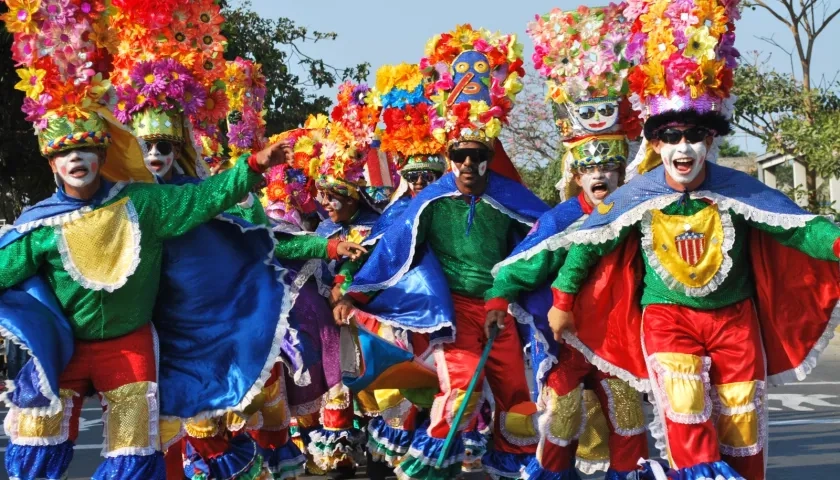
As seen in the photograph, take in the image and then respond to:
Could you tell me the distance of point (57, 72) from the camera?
621cm

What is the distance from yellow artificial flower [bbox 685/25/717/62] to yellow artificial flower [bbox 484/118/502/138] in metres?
1.65

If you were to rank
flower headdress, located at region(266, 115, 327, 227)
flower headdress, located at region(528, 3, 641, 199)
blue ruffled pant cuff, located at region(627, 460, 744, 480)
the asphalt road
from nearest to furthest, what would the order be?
1. blue ruffled pant cuff, located at region(627, 460, 744, 480)
2. flower headdress, located at region(528, 3, 641, 199)
3. the asphalt road
4. flower headdress, located at region(266, 115, 327, 227)

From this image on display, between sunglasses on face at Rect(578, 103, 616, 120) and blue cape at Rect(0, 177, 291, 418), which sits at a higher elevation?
sunglasses on face at Rect(578, 103, 616, 120)

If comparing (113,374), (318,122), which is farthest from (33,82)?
(318,122)

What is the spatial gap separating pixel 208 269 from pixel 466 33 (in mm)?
2346

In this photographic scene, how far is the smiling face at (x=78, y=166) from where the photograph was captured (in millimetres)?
6086

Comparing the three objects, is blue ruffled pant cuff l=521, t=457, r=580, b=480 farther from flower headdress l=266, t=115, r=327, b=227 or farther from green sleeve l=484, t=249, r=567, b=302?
flower headdress l=266, t=115, r=327, b=227

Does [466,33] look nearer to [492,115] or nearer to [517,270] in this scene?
[492,115]

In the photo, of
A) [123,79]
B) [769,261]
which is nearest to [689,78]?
[769,261]

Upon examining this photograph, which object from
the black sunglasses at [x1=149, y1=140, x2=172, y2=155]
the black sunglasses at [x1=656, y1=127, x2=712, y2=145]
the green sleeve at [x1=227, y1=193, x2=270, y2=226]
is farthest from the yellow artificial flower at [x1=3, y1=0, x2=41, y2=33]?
the black sunglasses at [x1=656, y1=127, x2=712, y2=145]

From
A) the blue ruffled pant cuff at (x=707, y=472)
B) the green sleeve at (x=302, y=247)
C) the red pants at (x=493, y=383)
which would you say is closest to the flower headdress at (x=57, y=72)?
the green sleeve at (x=302, y=247)

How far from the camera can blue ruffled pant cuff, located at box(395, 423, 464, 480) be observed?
7379mm

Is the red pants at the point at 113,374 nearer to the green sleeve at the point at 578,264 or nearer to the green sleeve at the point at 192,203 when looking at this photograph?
the green sleeve at the point at 192,203

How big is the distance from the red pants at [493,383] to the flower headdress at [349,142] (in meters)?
2.26
